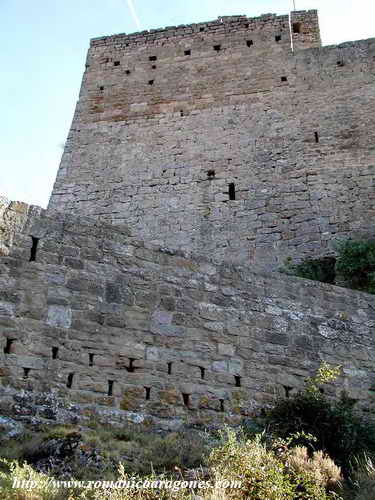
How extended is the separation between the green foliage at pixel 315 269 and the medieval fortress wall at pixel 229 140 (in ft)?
0.63

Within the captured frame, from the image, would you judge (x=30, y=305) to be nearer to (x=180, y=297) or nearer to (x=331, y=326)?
(x=180, y=297)

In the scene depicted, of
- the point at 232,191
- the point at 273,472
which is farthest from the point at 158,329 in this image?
the point at 232,191

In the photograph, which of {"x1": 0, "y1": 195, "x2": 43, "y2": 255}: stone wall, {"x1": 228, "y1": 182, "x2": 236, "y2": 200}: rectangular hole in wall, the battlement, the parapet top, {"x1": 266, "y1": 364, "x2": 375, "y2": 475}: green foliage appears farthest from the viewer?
the parapet top

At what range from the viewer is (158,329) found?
18.7ft

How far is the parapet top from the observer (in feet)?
44.7

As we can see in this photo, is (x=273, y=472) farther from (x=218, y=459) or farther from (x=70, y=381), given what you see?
(x=70, y=381)

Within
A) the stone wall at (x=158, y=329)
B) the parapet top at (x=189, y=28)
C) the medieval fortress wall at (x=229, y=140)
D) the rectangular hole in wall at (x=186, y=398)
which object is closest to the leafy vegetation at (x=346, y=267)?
the medieval fortress wall at (x=229, y=140)

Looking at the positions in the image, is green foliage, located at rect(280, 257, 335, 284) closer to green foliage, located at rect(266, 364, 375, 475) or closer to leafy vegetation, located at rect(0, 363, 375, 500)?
green foliage, located at rect(266, 364, 375, 475)

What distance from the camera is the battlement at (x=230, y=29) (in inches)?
527

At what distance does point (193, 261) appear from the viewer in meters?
6.27

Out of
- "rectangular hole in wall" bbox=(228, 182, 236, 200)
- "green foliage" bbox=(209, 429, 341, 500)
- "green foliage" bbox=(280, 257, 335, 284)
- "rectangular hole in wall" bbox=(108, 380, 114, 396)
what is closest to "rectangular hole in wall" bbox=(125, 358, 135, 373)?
"rectangular hole in wall" bbox=(108, 380, 114, 396)

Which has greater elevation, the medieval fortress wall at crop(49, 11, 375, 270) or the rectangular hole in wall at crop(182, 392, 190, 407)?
the medieval fortress wall at crop(49, 11, 375, 270)

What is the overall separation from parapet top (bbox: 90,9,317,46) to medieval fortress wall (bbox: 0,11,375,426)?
0.05m

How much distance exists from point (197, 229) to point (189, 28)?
5.65 m
